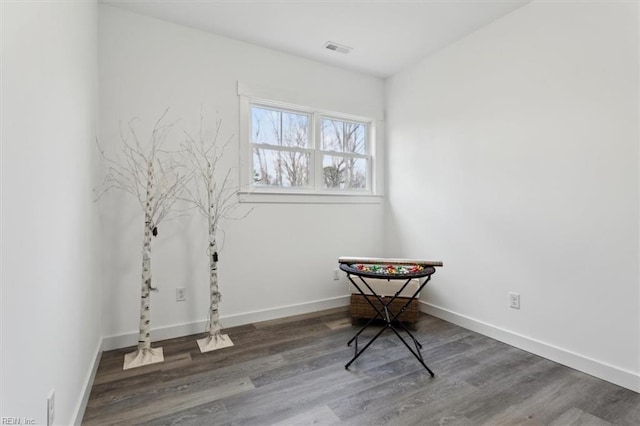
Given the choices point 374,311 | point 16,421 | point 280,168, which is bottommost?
point 374,311

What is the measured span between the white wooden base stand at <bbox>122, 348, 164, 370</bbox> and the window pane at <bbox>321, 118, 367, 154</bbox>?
256 cm

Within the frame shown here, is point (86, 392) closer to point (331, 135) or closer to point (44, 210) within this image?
point (44, 210)

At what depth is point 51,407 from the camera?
121 cm

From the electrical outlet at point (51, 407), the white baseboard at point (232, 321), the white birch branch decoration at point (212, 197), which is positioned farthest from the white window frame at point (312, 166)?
the electrical outlet at point (51, 407)

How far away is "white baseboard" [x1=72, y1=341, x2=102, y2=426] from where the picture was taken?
159 cm

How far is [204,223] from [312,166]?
1334 mm

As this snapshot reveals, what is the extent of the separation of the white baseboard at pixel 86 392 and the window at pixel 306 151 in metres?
1.81

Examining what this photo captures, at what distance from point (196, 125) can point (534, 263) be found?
308cm

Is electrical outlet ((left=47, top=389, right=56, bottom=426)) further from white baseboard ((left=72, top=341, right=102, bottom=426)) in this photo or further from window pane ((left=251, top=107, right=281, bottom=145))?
window pane ((left=251, top=107, right=281, bottom=145))

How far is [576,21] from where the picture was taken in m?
2.17

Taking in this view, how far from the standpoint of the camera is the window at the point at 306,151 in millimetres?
3184

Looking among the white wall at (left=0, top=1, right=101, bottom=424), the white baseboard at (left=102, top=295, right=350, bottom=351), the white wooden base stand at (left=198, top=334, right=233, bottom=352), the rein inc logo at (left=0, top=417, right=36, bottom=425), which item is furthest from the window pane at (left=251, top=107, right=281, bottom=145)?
the rein inc logo at (left=0, top=417, right=36, bottom=425)

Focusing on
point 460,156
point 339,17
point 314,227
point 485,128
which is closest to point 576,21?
point 485,128

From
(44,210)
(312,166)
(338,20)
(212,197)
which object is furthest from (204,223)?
(338,20)
